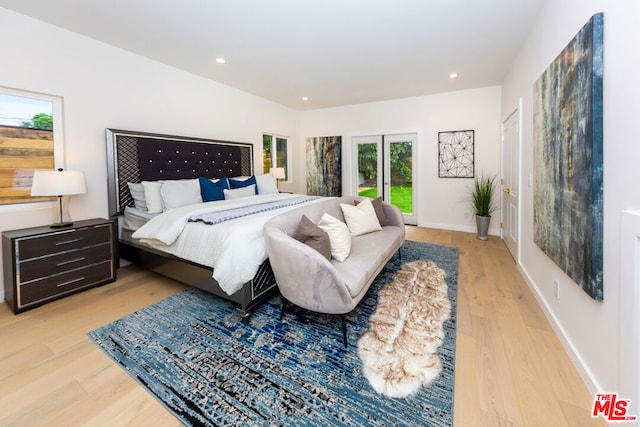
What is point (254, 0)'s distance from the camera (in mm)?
2348

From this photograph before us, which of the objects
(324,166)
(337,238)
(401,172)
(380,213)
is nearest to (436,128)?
(401,172)

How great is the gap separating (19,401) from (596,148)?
3288 mm

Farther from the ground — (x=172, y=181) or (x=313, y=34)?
(x=313, y=34)

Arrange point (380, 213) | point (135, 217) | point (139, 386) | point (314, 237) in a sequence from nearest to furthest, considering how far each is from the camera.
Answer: point (139, 386) < point (314, 237) < point (135, 217) < point (380, 213)

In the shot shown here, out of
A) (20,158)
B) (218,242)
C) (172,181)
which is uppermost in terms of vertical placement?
(20,158)

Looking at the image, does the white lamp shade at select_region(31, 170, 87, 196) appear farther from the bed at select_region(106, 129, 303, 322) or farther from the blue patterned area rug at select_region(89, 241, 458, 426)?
the blue patterned area rug at select_region(89, 241, 458, 426)

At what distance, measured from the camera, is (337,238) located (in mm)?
2289

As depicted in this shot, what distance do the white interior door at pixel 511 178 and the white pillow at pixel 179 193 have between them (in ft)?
13.0

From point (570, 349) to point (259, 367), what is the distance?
1955 millimetres

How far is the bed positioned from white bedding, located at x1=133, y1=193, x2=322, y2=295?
0.02 m

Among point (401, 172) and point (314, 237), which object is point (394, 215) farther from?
point (401, 172)

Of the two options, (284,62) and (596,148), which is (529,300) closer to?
(596,148)

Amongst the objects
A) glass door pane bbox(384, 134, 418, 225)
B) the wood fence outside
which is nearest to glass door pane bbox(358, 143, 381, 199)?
glass door pane bbox(384, 134, 418, 225)

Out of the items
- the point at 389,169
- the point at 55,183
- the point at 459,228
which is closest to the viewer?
the point at 55,183
